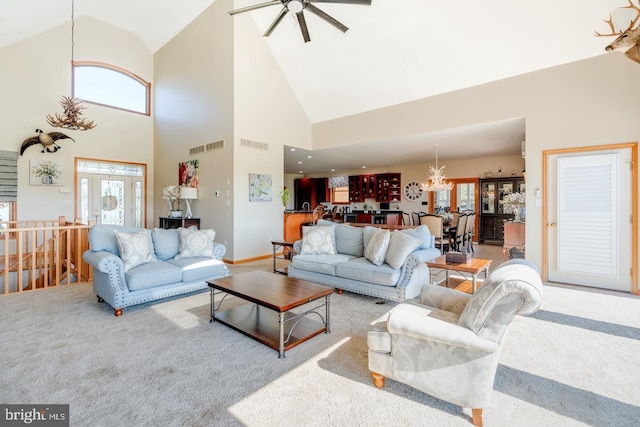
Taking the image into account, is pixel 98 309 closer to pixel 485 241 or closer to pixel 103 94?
pixel 103 94

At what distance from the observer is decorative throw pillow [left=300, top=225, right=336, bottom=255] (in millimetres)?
4582

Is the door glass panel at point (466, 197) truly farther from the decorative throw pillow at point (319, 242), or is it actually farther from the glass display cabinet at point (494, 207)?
the decorative throw pillow at point (319, 242)

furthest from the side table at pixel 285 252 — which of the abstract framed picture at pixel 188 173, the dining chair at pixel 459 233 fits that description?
the dining chair at pixel 459 233

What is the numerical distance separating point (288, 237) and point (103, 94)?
5.91 metres

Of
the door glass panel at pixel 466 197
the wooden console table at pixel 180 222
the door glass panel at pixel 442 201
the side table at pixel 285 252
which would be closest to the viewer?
the side table at pixel 285 252

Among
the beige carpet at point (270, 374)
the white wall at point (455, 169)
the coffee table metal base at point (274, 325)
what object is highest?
the white wall at point (455, 169)

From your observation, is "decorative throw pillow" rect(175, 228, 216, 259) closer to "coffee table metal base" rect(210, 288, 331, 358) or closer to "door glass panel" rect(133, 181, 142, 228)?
"coffee table metal base" rect(210, 288, 331, 358)

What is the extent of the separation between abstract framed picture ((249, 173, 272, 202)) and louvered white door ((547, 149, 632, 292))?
5109mm

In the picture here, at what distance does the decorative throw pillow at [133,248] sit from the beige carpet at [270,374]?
0.61 metres

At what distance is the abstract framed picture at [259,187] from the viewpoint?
6.44m

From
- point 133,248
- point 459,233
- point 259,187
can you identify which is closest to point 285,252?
point 259,187

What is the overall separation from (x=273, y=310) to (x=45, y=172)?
7.35 meters

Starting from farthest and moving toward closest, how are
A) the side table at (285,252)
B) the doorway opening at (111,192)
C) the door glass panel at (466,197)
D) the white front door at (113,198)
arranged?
the door glass panel at (466,197)
the white front door at (113,198)
the doorway opening at (111,192)
the side table at (285,252)

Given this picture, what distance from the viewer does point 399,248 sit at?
3.73m
